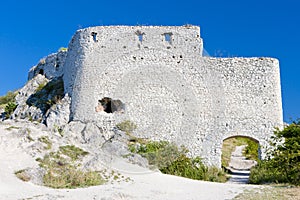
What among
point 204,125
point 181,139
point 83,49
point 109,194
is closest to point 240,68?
point 204,125

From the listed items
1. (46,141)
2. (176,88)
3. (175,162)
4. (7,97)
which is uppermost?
(7,97)

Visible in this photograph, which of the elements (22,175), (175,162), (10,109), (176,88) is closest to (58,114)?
(10,109)

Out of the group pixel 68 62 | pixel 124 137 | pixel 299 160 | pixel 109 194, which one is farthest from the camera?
pixel 68 62

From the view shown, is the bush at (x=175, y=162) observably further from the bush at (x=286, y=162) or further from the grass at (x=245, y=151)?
the grass at (x=245, y=151)

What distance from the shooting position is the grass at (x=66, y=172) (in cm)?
1115

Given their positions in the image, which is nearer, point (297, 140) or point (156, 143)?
point (297, 140)

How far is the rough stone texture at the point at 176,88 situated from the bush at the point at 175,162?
0.65 metres

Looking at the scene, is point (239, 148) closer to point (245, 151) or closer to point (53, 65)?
point (245, 151)

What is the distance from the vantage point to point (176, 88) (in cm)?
1927

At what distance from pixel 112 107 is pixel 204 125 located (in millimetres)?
5263

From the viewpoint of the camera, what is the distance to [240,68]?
19219 millimetres

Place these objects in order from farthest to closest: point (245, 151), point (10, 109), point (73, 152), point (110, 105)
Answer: point (245, 151)
point (10, 109)
point (110, 105)
point (73, 152)

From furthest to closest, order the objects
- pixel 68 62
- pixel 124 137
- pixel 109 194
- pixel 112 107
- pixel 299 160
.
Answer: pixel 68 62 < pixel 112 107 < pixel 124 137 < pixel 299 160 < pixel 109 194

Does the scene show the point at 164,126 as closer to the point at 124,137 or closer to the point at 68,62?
the point at 124,137
